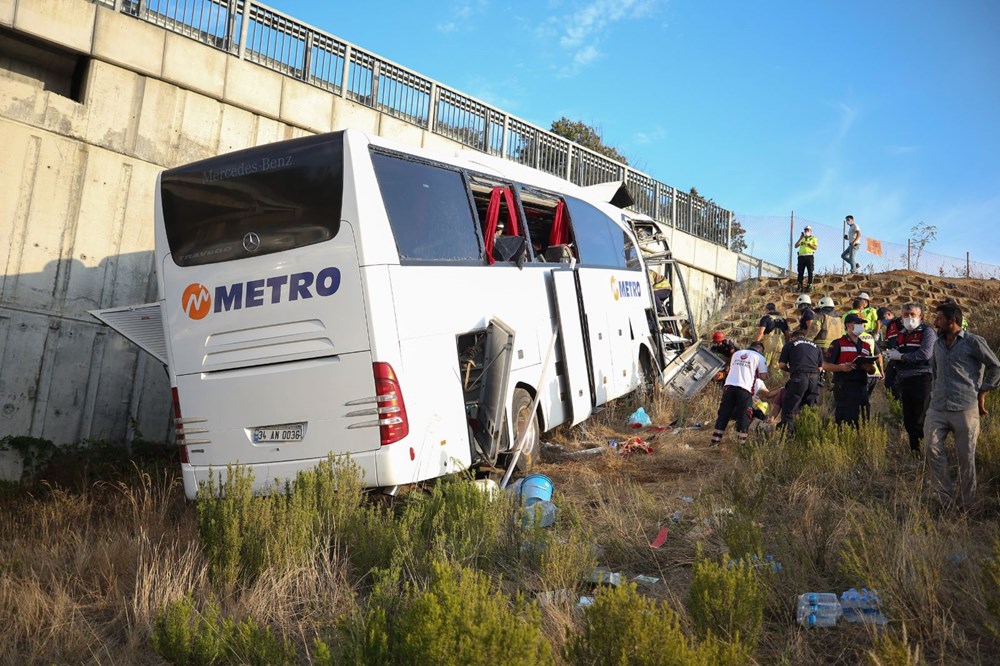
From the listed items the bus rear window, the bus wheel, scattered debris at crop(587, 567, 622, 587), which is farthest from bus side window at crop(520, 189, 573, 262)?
scattered debris at crop(587, 567, 622, 587)

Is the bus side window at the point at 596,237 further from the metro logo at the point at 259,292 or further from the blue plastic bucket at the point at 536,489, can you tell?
the metro logo at the point at 259,292

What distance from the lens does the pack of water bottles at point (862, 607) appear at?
4.59 meters

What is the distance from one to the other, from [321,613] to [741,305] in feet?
62.1

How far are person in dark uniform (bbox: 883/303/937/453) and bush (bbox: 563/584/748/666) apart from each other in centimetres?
559

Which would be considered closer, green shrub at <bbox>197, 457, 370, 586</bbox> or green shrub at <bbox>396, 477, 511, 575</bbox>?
green shrub at <bbox>396, 477, 511, 575</bbox>

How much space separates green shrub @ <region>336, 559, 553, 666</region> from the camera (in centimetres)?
371

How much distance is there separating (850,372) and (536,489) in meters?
4.34

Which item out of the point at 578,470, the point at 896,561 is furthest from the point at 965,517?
the point at 578,470

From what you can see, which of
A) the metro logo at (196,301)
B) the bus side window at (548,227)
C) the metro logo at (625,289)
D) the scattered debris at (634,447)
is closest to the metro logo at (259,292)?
the metro logo at (196,301)

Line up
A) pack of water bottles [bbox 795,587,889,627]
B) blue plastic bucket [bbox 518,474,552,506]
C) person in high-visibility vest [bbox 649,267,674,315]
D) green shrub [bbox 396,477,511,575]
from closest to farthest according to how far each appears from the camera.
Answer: pack of water bottles [bbox 795,587,889,627] → green shrub [bbox 396,477,511,575] → blue plastic bucket [bbox 518,474,552,506] → person in high-visibility vest [bbox 649,267,674,315]

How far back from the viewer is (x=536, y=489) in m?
7.86

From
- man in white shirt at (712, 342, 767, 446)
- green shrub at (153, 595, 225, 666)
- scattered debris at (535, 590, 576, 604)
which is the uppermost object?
man in white shirt at (712, 342, 767, 446)

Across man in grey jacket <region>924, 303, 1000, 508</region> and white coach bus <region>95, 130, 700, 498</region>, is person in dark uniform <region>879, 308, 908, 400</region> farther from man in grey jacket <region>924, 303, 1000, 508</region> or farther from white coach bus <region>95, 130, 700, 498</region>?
white coach bus <region>95, 130, 700, 498</region>

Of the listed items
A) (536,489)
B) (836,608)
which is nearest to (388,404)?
(536,489)
